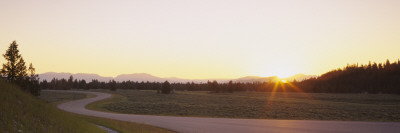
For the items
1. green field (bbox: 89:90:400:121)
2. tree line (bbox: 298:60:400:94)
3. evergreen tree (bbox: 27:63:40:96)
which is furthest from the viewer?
tree line (bbox: 298:60:400:94)

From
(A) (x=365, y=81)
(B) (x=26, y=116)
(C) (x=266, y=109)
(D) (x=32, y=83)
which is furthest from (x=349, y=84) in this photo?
(B) (x=26, y=116)

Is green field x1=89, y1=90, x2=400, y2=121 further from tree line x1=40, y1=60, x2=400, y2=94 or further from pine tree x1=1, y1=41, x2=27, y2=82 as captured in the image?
tree line x1=40, y1=60, x2=400, y2=94

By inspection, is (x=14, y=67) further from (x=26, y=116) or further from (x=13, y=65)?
(x=26, y=116)

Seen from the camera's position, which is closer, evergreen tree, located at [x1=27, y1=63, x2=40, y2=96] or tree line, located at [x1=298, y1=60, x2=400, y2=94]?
evergreen tree, located at [x1=27, y1=63, x2=40, y2=96]

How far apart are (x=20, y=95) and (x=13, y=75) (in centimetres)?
3635

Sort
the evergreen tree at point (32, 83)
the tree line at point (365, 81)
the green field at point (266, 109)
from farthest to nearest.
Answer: the tree line at point (365, 81) < the evergreen tree at point (32, 83) < the green field at point (266, 109)

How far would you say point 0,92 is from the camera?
10.2 metres

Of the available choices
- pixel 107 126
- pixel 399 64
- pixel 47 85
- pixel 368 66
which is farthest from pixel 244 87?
pixel 107 126

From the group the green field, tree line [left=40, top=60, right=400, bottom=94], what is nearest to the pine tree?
the green field

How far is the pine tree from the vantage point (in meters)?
40.2

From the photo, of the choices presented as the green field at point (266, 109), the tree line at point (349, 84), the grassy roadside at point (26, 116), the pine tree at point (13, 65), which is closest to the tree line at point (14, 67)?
the pine tree at point (13, 65)

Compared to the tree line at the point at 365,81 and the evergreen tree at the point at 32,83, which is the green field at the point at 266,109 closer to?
the evergreen tree at the point at 32,83

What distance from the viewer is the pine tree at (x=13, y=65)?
4025 centimetres

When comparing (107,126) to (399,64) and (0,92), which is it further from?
(399,64)
